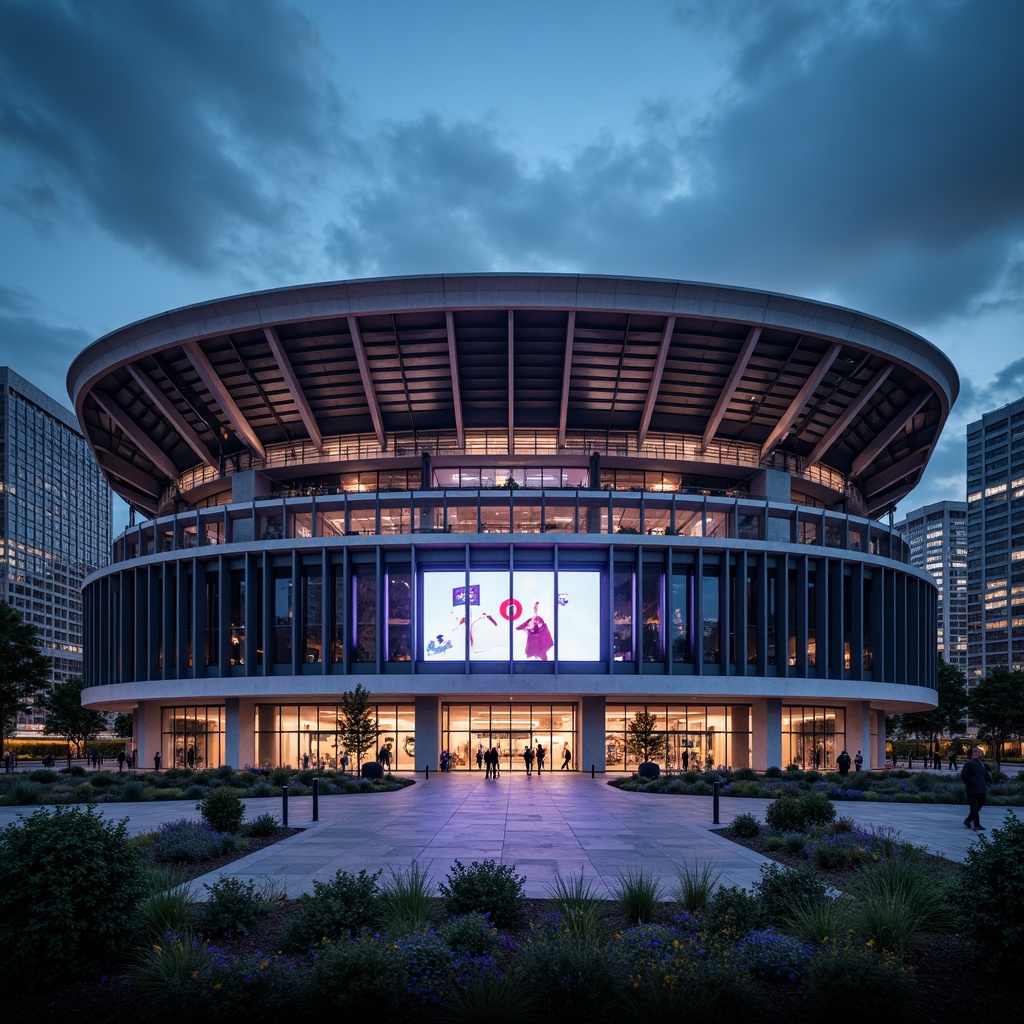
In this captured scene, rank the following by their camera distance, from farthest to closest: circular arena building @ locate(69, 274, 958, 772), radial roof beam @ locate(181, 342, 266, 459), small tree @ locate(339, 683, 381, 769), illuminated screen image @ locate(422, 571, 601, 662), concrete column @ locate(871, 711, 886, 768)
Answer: concrete column @ locate(871, 711, 886, 768), radial roof beam @ locate(181, 342, 266, 459), circular arena building @ locate(69, 274, 958, 772), illuminated screen image @ locate(422, 571, 601, 662), small tree @ locate(339, 683, 381, 769)

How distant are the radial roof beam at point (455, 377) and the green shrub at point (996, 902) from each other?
42734 millimetres

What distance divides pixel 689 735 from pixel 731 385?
21162 mm

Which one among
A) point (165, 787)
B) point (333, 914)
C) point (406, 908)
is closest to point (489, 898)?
point (406, 908)

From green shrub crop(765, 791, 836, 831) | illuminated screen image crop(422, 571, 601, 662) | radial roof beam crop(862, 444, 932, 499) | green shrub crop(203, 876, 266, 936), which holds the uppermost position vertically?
radial roof beam crop(862, 444, 932, 499)

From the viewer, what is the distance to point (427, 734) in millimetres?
50688

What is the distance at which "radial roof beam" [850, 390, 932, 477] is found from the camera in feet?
187

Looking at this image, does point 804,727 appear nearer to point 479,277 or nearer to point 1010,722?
point 479,277

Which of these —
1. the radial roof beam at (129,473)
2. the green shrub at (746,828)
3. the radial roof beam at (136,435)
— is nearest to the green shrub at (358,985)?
the green shrub at (746,828)

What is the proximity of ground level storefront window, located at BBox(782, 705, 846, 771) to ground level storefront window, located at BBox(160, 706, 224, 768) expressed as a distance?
1368 inches

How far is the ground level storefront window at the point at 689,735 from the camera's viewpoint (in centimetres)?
5194

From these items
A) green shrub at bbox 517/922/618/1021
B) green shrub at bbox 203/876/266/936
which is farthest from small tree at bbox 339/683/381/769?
green shrub at bbox 517/922/618/1021

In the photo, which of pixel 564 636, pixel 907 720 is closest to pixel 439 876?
pixel 564 636

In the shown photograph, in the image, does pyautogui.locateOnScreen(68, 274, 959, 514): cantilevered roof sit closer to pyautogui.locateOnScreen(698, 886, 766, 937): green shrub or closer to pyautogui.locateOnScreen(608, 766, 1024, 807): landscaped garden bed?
pyautogui.locateOnScreen(608, 766, 1024, 807): landscaped garden bed

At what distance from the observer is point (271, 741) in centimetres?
5441
